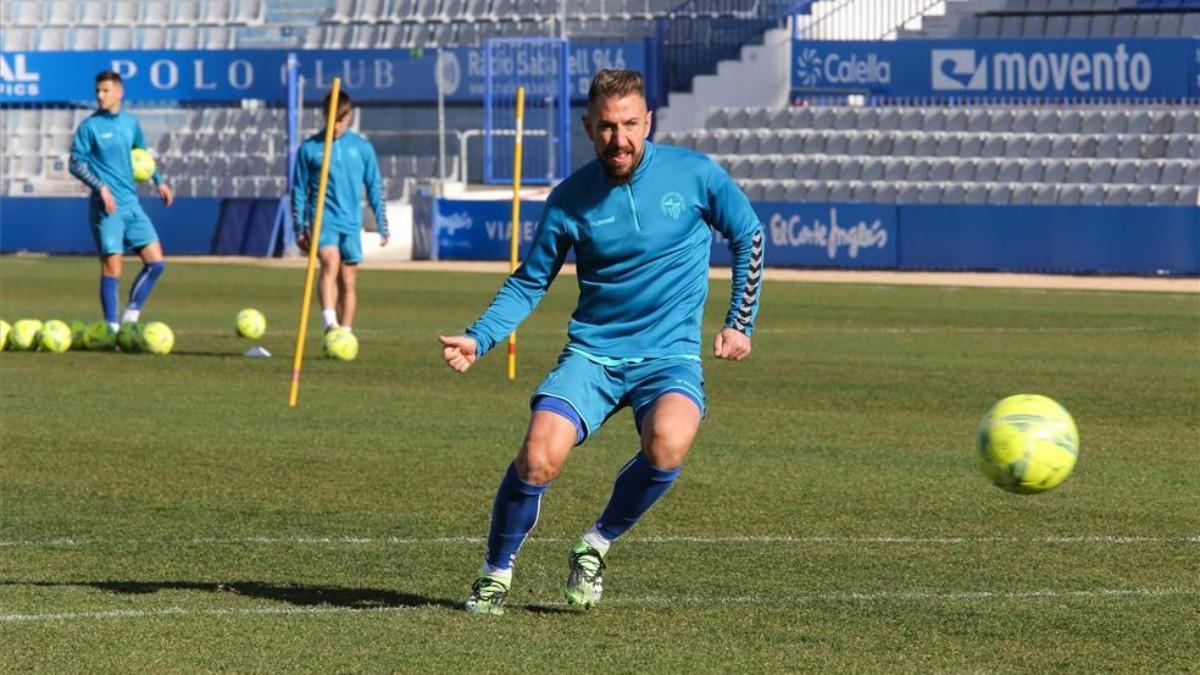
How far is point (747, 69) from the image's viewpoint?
132ft

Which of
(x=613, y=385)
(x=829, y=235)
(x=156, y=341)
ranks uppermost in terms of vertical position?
(x=613, y=385)

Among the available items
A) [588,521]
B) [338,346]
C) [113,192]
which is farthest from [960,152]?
[588,521]

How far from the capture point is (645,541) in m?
8.80

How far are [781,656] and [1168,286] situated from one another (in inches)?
935

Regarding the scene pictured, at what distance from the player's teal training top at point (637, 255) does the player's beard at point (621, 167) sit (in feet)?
0.09

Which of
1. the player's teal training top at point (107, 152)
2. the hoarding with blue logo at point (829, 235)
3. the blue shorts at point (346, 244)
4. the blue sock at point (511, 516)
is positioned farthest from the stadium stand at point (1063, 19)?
the blue sock at point (511, 516)

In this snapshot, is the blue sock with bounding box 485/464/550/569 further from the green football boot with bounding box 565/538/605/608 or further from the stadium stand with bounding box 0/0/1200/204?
the stadium stand with bounding box 0/0/1200/204

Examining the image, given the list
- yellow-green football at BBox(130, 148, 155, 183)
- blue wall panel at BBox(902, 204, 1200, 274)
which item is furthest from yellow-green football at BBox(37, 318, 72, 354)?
blue wall panel at BBox(902, 204, 1200, 274)

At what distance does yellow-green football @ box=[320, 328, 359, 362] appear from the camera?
1753 centimetres

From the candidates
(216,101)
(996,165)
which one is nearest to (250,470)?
(996,165)

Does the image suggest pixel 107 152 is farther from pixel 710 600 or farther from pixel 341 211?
pixel 710 600

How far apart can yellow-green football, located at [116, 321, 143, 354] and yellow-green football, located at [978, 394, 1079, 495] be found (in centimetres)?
1179

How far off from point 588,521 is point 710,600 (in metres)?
2.11

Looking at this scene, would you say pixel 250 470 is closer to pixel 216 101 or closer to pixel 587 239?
pixel 587 239
